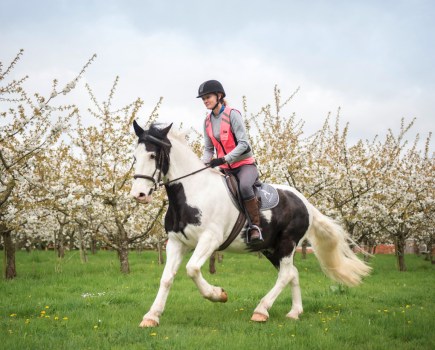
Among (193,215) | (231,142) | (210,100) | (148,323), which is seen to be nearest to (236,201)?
(193,215)

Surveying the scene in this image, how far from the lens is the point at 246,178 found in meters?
6.50

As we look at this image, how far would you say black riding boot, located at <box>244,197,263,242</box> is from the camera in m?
6.43

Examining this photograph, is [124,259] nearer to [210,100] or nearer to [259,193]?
[259,193]

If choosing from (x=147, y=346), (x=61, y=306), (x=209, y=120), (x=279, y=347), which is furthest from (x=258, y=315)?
(x=61, y=306)

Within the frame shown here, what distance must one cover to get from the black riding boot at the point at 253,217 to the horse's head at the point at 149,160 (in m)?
1.30

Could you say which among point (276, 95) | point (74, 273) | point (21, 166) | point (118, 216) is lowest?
point (74, 273)

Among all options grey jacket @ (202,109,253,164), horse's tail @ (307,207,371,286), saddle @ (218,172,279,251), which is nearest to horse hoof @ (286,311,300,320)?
horse's tail @ (307,207,371,286)

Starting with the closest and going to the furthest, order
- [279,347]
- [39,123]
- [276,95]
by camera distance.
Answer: [279,347] → [39,123] → [276,95]

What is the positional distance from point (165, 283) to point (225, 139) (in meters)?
2.26

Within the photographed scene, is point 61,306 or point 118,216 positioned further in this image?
point 118,216

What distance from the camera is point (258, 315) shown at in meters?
6.48

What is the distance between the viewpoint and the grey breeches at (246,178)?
6406 mm

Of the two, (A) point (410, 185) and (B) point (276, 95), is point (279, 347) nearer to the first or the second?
(B) point (276, 95)

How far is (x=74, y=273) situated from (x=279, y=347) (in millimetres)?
11026
